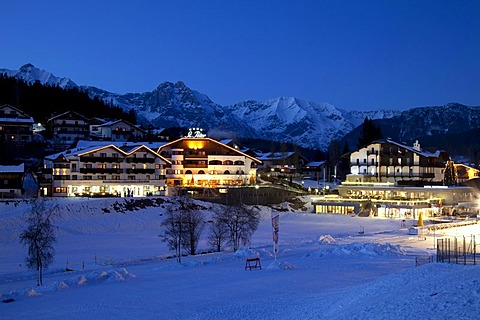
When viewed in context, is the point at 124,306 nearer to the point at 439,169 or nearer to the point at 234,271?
the point at 234,271

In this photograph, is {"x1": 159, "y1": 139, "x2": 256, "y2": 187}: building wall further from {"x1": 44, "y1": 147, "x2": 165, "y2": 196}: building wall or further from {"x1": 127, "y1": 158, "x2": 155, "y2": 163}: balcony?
{"x1": 127, "y1": 158, "x2": 155, "y2": 163}: balcony

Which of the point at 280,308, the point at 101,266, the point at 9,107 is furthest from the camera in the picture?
the point at 9,107

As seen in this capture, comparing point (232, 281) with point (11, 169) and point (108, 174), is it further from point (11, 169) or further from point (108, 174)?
point (108, 174)

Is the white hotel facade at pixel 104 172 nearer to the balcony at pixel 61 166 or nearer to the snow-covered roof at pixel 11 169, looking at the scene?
the balcony at pixel 61 166

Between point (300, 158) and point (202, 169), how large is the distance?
47.5m

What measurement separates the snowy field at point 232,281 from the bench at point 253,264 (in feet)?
2.39

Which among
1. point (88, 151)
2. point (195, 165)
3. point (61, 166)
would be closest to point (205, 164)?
point (195, 165)

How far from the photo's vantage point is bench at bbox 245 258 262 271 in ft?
109

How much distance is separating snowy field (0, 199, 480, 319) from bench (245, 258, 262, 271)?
729mm

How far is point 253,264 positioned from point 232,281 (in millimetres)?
5669

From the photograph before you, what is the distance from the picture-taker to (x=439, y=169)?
96312 mm

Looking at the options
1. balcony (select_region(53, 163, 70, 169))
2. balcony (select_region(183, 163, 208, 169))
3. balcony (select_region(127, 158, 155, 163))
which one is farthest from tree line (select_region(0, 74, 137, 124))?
balcony (select_region(53, 163, 70, 169))

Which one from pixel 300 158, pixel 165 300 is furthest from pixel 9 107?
pixel 165 300

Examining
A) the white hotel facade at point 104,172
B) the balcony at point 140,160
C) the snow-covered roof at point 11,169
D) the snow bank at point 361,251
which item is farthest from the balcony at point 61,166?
the snow bank at point 361,251
